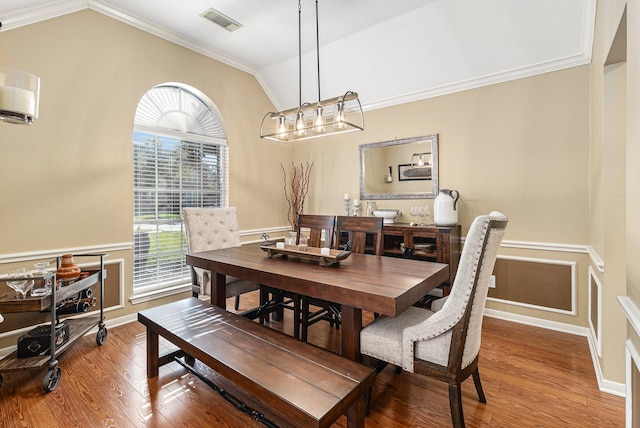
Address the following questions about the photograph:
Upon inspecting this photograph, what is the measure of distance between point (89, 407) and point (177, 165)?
257cm

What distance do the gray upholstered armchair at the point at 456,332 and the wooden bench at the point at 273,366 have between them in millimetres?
292

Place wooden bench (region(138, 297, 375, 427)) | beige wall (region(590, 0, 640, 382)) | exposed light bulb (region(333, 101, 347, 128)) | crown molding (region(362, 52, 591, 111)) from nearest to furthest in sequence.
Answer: wooden bench (region(138, 297, 375, 427)) < beige wall (region(590, 0, 640, 382)) < exposed light bulb (region(333, 101, 347, 128)) < crown molding (region(362, 52, 591, 111))

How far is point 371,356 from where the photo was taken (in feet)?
5.86

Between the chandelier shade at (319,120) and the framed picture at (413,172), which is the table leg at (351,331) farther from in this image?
the framed picture at (413,172)

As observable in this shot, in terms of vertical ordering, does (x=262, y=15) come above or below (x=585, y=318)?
above

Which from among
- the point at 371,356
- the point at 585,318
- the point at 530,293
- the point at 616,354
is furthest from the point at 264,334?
the point at 585,318

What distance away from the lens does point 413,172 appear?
3.84m

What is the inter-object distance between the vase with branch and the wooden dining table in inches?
90.6

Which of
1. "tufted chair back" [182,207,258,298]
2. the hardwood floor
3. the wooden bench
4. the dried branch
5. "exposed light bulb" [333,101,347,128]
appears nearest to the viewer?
the wooden bench

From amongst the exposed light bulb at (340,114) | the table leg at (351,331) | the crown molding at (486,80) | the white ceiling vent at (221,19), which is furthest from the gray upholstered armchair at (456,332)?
the white ceiling vent at (221,19)

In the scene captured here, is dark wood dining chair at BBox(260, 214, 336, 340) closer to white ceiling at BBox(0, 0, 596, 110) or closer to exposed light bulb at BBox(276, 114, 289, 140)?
exposed light bulb at BBox(276, 114, 289, 140)

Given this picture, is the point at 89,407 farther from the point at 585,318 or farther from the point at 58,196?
the point at 585,318

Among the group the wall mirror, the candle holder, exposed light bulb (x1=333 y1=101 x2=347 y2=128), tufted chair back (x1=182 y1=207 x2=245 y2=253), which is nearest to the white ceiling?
the wall mirror

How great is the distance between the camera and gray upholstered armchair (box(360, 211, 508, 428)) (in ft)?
4.87
